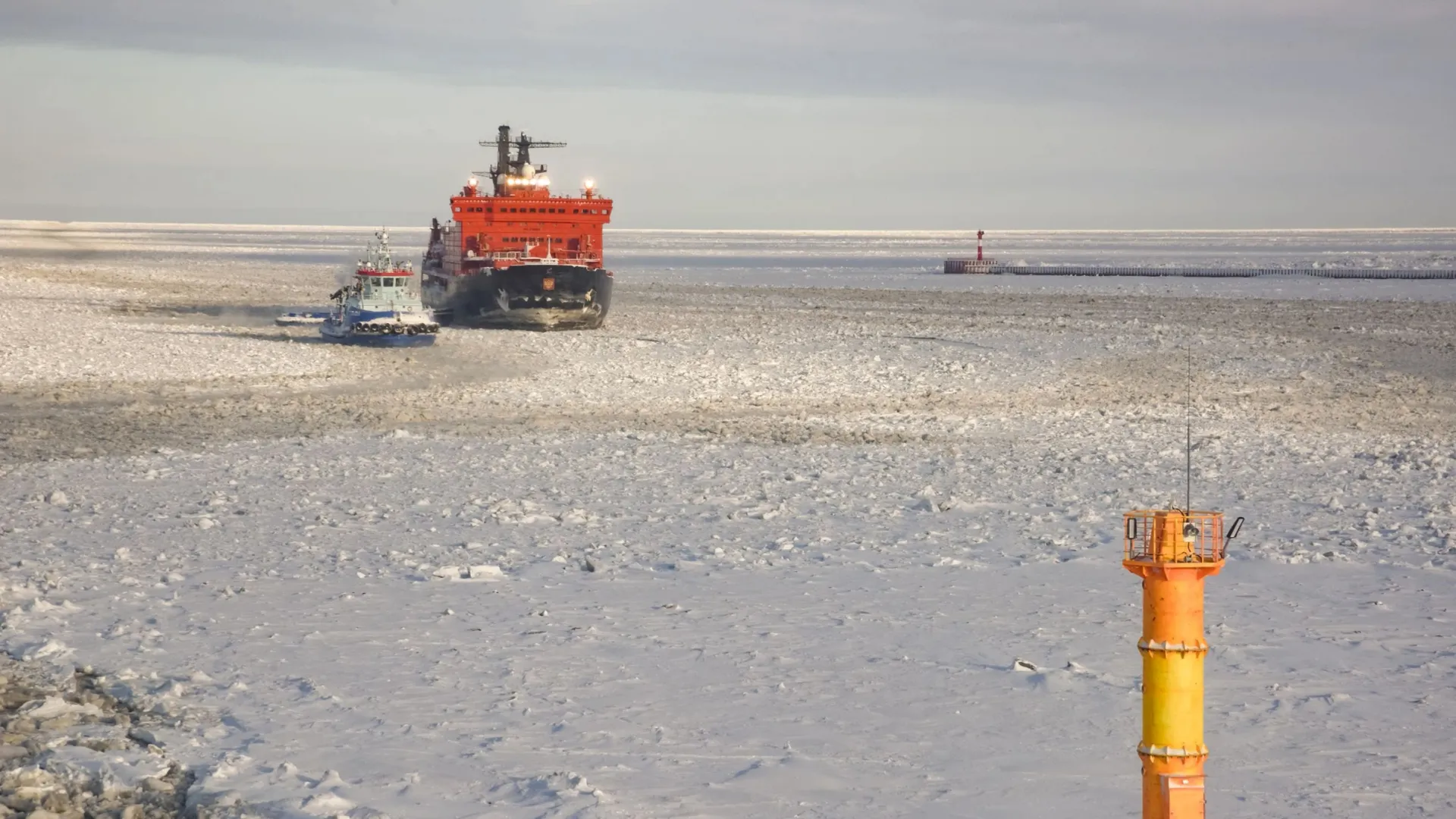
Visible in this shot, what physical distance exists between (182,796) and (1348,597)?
7.85 m

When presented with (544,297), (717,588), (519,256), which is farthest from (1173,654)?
(519,256)

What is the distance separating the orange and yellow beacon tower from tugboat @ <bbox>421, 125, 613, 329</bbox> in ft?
116

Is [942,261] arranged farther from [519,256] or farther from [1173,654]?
[1173,654]

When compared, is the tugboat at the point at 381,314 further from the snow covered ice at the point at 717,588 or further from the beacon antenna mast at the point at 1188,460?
the beacon antenna mast at the point at 1188,460

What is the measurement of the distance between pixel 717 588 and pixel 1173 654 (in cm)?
668

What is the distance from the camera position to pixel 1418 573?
1150cm

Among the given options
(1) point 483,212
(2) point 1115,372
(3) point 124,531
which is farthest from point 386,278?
(3) point 124,531

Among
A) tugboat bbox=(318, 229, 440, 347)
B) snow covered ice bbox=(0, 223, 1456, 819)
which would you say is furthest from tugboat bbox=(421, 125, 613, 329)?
snow covered ice bbox=(0, 223, 1456, 819)

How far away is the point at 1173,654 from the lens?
15.8ft

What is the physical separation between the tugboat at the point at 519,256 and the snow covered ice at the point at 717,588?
14.5m

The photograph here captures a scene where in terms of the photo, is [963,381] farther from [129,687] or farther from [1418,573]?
[129,687]

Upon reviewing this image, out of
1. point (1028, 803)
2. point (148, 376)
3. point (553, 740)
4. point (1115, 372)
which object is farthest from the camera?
point (1115, 372)

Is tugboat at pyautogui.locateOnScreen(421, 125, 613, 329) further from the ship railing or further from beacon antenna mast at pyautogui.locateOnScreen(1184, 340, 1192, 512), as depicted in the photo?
beacon antenna mast at pyautogui.locateOnScreen(1184, 340, 1192, 512)

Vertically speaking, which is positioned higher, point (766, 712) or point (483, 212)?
point (483, 212)
